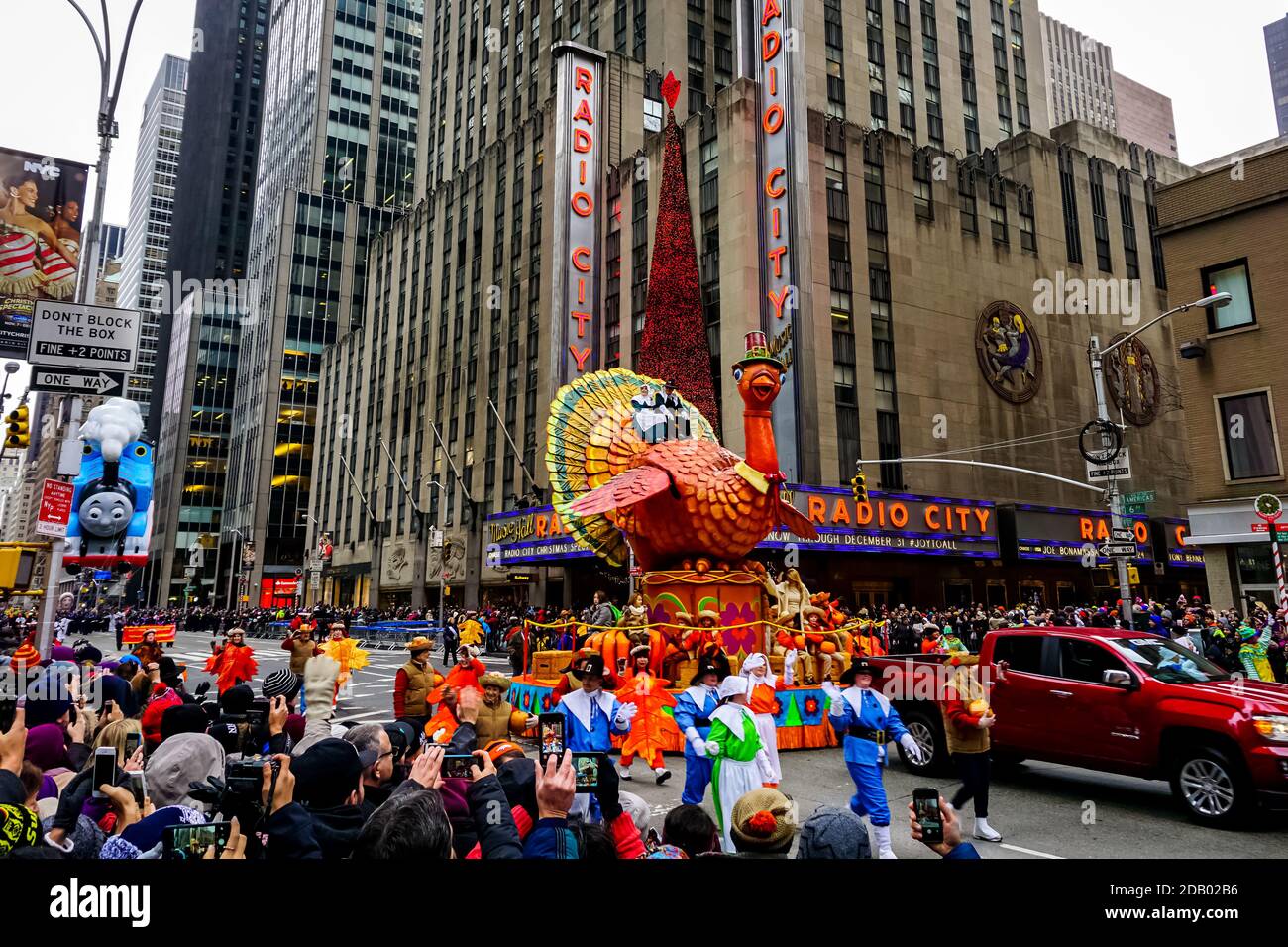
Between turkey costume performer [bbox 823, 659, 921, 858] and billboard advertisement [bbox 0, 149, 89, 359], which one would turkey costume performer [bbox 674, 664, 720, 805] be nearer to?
turkey costume performer [bbox 823, 659, 921, 858]

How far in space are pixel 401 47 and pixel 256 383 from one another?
1798 inches

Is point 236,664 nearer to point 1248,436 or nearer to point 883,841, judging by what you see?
point 883,841

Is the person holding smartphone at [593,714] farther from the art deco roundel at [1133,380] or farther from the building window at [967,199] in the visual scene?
the art deco roundel at [1133,380]

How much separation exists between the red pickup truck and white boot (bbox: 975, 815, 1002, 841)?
168 centimetres

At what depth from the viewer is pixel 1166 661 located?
27.5ft

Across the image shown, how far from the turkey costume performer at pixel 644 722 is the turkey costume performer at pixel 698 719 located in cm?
274

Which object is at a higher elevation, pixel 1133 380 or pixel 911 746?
pixel 1133 380

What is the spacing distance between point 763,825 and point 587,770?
0.79 metres

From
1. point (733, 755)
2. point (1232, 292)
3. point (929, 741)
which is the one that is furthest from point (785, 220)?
point (733, 755)

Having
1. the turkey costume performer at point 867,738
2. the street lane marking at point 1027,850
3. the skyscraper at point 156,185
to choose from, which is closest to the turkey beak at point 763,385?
the turkey costume performer at point 867,738
